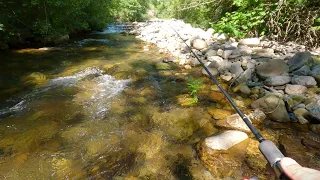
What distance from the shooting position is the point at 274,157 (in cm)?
115

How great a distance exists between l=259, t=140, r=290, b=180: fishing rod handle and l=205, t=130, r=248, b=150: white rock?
62.7 inches

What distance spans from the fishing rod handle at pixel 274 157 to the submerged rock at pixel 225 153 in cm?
139

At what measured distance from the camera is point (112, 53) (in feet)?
27.7

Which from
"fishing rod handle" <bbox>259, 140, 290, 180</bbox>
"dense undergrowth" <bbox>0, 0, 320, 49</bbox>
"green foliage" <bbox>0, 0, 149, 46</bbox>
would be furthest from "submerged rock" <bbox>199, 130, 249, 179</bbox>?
A: "green foliage" <bbox>0, 0, 149, 46</bbox>

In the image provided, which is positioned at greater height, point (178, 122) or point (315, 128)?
point (315, 128)

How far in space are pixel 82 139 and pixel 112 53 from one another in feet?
19.0

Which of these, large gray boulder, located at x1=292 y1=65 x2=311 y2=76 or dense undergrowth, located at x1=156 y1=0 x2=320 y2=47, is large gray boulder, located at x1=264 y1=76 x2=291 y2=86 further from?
dense undergrowth, located at x1=156 y1=0 x2=320 y2=47

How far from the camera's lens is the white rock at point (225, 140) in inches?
111

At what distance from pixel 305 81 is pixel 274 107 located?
1146mm

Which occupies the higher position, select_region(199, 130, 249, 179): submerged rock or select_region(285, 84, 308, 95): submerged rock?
select_region(285, 84, 308, 95): submerged rock

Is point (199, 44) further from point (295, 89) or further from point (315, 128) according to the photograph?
point (315, 128)

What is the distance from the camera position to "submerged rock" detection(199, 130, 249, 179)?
8.34ft

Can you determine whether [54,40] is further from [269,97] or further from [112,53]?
[269,97]

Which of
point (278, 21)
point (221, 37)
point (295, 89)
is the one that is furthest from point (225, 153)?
point (221, 37)
